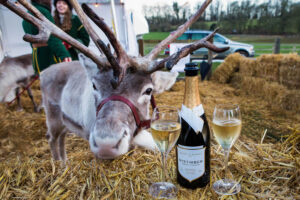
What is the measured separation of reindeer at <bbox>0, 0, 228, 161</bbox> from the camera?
5.28 ft

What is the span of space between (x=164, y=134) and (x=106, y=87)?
962 mm

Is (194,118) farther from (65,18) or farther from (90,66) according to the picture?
(65,18)

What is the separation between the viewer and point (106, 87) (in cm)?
200

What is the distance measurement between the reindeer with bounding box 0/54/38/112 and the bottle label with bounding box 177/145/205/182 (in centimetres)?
606

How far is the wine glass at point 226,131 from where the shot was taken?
4.14 ft

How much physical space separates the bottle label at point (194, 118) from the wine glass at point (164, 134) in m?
0.20

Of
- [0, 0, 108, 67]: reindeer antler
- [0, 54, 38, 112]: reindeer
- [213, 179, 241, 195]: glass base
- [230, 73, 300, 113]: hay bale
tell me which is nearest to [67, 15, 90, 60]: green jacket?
[0, 0, 108, 67]: reindeer antler

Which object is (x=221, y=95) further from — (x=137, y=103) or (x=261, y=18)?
(x=261, y=18)

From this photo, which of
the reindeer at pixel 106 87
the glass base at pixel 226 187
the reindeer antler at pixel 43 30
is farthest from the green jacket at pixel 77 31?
the glass base at pixel 226 187

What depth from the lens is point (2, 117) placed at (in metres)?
5.34

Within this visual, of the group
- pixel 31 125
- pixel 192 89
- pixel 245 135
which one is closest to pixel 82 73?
pixel 192 89

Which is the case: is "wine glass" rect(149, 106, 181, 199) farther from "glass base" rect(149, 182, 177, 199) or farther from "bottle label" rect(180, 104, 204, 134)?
"bottle label" rect(180, 104, 204, 134)

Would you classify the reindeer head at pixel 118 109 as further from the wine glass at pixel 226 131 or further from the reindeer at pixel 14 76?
the reindeer at pixel 14 76

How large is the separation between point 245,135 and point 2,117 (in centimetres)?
600
